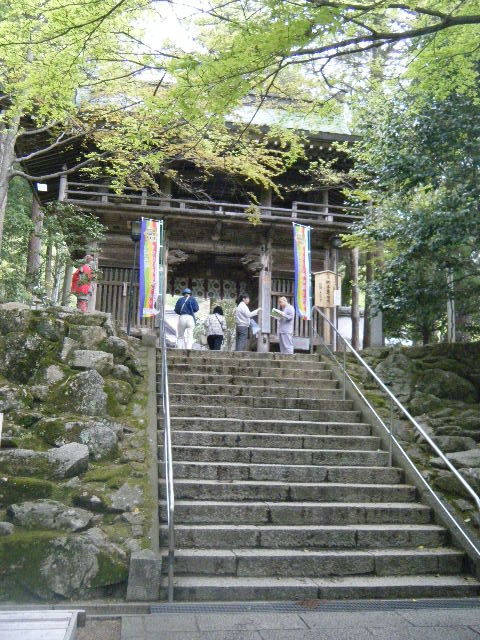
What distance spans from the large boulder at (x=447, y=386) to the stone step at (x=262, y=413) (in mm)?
1928

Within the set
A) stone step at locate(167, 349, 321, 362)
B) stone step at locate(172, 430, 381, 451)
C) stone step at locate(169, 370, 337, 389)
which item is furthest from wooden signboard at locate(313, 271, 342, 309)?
stone step at locate(172, 430, 381, 451)

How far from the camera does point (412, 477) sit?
20.4 ft

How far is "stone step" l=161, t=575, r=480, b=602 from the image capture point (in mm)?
4379

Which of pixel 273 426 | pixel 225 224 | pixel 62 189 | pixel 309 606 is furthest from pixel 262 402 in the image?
pixel 62 189

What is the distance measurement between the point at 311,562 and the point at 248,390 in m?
3.43

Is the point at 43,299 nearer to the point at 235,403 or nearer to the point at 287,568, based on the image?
the point at 235,403

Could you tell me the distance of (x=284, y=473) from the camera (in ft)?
19.8

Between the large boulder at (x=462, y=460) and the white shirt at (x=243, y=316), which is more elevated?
the white shirt at (x=243, y=316)

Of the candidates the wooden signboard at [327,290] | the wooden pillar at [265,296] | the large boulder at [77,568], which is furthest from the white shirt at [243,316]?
the large boulder at [77,568]

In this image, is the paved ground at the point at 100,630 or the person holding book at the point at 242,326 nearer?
the paved ground at the point at 100,630

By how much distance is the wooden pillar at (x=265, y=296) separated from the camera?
48.5 feet

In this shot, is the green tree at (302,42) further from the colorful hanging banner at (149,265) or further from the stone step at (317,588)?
the colorful hanging banner at (149,265)

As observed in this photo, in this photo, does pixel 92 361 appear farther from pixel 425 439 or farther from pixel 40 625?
pixel 40 625

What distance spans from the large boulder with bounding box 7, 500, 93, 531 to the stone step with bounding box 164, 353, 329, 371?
399 centimetres
